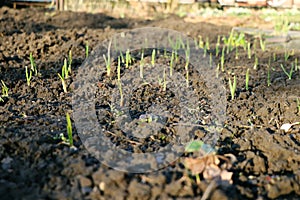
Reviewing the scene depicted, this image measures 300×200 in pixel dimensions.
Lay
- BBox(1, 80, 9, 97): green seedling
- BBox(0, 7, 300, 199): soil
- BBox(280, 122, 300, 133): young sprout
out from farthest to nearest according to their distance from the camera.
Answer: BBox(1, 80, 9, 97): green seedling
BBox(280, 122, 300, 133): young sprout
BBox(0, 7, 300, 199): soil

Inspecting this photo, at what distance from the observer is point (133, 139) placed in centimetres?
174

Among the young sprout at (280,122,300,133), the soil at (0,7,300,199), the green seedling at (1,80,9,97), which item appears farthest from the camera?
the green seedling at (1,80,9,97)

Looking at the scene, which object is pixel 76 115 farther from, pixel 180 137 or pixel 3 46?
pixel 3 46

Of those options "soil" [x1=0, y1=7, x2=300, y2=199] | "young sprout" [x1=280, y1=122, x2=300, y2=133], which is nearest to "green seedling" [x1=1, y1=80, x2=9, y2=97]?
"soil" [x1=0, y1=7, x2=300, y2=199]

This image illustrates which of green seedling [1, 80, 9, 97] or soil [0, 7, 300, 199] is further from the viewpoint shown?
green seedling [1, 80, 9, 97]

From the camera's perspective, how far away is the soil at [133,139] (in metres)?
1.29

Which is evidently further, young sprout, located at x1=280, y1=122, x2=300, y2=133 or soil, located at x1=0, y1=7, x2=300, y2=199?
young sprout, located at x1=280, y1=122, x2=300, y2=133

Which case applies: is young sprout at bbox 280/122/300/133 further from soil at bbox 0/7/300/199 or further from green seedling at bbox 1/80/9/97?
green seedling at bbox 1/80/9/97

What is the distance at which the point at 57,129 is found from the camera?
1734 millimetres

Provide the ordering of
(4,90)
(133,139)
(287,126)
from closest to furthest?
1. (133,139)
2. (287,126)
3. (4,90)

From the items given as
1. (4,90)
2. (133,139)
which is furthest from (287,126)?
(4,90)

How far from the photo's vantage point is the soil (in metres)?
1.29

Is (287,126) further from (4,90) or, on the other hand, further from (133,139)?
(4,90)

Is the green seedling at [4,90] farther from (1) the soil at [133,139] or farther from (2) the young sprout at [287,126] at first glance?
(2) the young sprout at [287,126]
